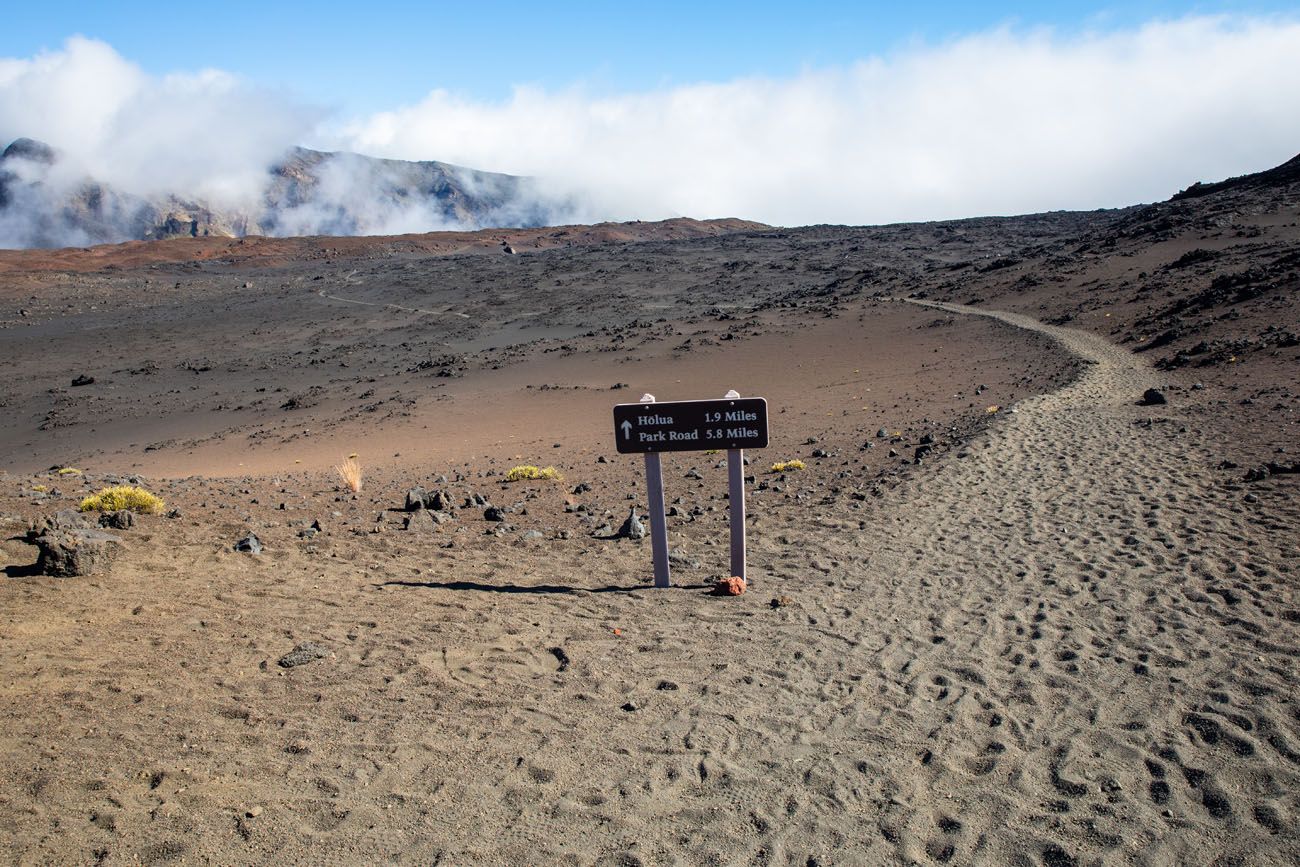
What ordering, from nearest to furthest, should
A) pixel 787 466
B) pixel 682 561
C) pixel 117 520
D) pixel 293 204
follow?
pixel 682 561
pixel 117 520
pixel 787 466
pixel 293 204

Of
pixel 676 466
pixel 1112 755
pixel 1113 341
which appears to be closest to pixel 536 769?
pixel 1112 755

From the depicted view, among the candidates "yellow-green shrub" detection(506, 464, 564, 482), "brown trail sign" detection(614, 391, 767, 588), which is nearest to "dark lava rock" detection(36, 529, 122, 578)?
"brown trail sign" detection(614, 391, 767, 588)

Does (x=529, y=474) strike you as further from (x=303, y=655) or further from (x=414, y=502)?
(x=303, y=655)

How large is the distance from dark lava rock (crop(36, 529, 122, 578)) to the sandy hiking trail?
0.36 metres

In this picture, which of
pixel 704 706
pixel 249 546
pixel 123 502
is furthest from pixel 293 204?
pixel 704 706

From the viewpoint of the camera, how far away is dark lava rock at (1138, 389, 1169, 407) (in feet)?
46.6

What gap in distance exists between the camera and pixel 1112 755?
13.5 feet

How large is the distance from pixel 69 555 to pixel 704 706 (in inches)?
199

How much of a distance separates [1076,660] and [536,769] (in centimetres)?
334

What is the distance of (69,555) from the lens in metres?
6.47

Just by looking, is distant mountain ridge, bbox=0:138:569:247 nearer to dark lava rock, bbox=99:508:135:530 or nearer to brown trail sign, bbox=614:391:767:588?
dark lava rock, bbox=99:508:135:530

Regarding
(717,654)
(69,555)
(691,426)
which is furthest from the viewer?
(691,426)

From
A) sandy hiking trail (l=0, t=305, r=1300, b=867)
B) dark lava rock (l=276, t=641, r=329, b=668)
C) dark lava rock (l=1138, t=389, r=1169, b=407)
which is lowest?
sandy hiking trail (l=0, t=305, r=1300, b=867)

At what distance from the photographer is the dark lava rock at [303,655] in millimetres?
5273
